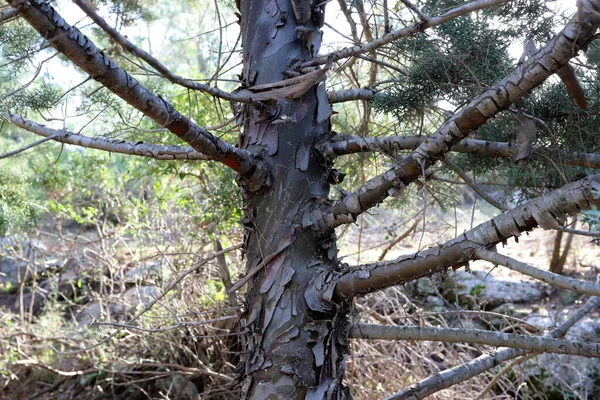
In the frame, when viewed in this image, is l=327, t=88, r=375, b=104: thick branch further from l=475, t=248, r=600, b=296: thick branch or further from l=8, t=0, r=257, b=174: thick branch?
l=475, t=248, r=600, b=296: thick branch

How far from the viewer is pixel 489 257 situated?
142 centimetres

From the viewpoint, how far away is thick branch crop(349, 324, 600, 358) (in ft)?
5.51

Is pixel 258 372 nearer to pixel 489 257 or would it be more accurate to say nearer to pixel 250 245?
pixel 250 245

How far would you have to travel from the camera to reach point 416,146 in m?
1.91

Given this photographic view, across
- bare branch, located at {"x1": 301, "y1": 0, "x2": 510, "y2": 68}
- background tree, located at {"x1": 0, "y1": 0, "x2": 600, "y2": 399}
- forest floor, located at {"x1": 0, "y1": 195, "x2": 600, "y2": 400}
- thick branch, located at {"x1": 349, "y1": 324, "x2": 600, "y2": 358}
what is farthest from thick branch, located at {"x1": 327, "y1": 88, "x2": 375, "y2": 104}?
forest floor, located at {"x1": 0, "y1": 195, "x2": 600, "y2": 400}

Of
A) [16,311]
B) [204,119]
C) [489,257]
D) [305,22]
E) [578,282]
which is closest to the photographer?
[578,282]

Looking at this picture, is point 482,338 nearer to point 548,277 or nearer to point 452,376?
point 452,376

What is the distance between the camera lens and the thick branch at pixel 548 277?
123 cm

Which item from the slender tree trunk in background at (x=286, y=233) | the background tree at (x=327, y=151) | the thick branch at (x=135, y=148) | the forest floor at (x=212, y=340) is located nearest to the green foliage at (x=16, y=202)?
the forest floor at (x=212, y=340)

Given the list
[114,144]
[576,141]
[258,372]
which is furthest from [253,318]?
[576,141]

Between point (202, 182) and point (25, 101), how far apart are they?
2.39 m

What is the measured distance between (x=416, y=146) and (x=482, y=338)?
669 millimetres

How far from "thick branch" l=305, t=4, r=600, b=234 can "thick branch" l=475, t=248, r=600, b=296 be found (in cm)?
35

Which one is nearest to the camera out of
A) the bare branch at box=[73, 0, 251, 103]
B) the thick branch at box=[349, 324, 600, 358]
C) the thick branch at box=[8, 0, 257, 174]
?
the bare branch at box=[73, 0, 251, 103]
